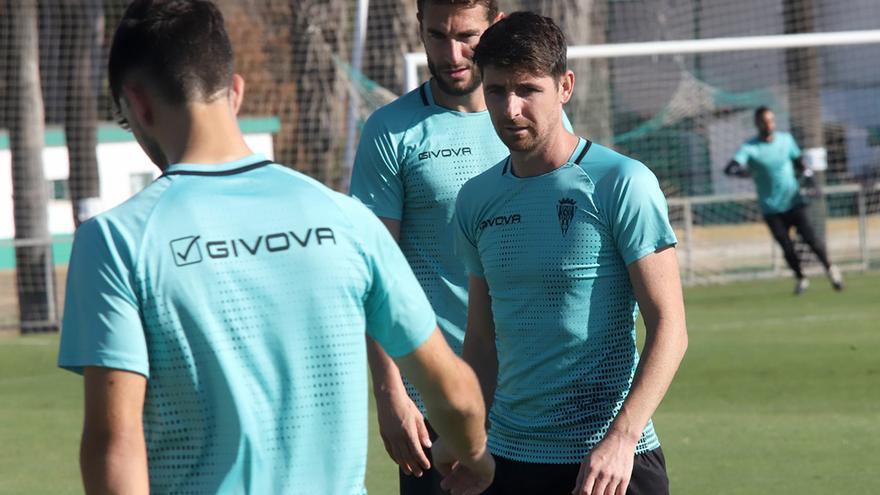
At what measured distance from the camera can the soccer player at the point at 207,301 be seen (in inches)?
97.6

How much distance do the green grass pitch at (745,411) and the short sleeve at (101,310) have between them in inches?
213

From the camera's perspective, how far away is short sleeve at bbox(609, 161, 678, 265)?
387 cm

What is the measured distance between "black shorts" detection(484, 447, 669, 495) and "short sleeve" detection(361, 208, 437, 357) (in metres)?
1.39

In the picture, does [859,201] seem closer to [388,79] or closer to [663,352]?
[388,79]

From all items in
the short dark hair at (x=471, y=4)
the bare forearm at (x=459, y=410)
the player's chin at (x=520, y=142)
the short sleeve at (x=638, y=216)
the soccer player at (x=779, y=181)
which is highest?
the short dark hair at (x=471, y=4)

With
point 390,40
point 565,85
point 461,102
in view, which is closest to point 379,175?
point 461,102

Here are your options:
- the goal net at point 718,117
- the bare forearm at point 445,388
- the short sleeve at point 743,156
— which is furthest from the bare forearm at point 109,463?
the short sleeve at point 743,156

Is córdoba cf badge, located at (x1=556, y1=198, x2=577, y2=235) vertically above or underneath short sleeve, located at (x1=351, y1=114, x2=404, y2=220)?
underneath

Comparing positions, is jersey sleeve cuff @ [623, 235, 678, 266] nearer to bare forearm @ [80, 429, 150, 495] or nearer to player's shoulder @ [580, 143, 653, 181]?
player's shoulder @ [580, 143, 653, 181]

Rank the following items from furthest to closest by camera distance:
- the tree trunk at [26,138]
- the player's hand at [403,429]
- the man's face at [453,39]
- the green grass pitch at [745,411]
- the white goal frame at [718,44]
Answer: the tree trunk at [26,138]
the white goal frame at [718,44]
the green grass pitch at [745,411]
the man's face at [453,39]
the player's hand at [403,429]

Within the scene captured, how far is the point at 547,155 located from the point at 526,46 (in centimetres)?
33

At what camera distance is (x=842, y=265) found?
2230 cm

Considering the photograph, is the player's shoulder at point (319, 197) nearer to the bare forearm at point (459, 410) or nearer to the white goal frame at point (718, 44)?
the bare forearm at point (459, 410)

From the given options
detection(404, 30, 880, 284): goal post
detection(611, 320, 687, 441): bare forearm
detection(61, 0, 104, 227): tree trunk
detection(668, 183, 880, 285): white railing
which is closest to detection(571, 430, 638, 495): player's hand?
detection(611, 320, 687, 441): bare forearm
